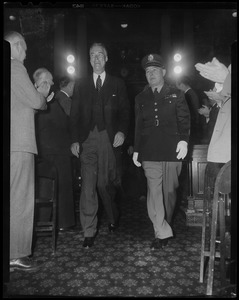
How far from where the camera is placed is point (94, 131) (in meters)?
2.99

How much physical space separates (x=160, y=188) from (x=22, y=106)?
60.3 inches

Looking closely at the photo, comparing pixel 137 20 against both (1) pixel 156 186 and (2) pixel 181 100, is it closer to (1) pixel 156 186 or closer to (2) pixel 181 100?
(2) pixel 181 100

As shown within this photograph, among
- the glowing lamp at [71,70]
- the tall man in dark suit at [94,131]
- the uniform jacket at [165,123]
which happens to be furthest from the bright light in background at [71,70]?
the uniform jacket at [165,123]

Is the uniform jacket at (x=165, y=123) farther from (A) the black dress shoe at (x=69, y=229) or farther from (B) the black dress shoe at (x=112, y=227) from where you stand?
(A) the black dress shoe at (x=69, y=229)

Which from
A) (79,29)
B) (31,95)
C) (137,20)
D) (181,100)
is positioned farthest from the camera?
(137,20)

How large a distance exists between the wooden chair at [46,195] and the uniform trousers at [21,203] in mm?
206

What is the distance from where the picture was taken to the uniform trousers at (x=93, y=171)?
294cm

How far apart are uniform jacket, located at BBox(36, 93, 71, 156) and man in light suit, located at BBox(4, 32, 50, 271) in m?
0.80

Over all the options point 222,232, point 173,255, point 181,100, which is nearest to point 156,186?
point 173,255

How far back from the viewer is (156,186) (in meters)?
2.88

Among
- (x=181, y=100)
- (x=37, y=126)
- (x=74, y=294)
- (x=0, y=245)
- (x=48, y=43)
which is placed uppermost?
(x=48, y=43)

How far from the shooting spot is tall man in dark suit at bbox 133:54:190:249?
9.28 feet

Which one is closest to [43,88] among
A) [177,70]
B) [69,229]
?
[69,229]

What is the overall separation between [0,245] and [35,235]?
114cm
